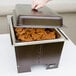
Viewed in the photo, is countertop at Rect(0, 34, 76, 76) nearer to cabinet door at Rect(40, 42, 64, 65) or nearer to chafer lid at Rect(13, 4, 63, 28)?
cabinet door at Rect(40, 42, 64, 65)

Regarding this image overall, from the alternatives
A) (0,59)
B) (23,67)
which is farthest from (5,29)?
(23,67)

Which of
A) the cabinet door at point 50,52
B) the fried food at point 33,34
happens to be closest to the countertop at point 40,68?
the cabinet door at point 50,52

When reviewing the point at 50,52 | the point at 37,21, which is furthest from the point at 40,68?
the point at 37,21

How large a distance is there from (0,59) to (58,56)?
27 cm

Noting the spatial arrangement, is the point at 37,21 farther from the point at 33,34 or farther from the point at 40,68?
the point at 40,68

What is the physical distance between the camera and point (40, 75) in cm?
63

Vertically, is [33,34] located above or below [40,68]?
above

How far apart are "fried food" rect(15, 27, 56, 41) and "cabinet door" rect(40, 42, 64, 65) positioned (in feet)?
0.12

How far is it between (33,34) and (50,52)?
10 cm

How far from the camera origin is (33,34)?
0.63 metres

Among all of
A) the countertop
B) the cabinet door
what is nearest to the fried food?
the cabinet door

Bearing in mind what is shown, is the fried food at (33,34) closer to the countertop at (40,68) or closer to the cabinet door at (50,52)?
the cabinet door at (50,52)

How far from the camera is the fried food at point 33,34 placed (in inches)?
24.1

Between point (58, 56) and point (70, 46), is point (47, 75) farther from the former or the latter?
point (70, 46)
